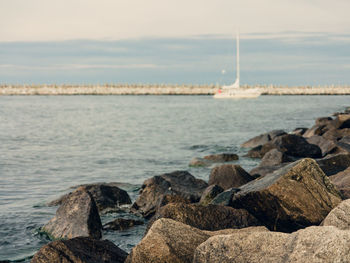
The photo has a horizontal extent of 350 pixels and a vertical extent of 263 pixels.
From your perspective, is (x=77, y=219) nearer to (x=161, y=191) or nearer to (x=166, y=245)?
(x=161, y=191)

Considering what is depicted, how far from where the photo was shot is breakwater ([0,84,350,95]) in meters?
132

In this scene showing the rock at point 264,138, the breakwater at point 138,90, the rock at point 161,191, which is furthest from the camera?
the breakwater at point 138,90

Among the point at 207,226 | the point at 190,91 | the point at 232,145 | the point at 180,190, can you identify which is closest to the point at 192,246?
the point at 207,226

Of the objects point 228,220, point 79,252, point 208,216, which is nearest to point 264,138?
point 228,220

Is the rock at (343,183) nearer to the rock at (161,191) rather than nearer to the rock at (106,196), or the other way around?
the rock at (161,191)

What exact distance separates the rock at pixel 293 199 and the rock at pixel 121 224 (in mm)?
2755

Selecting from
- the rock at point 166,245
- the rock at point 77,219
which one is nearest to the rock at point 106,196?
the rock at point 77,219

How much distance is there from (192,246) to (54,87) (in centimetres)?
13337

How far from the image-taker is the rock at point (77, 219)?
8.17 metres

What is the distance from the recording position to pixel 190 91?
132m

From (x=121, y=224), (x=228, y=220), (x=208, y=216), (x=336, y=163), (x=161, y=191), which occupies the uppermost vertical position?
(x=208, y=216)

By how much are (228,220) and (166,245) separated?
1.83m

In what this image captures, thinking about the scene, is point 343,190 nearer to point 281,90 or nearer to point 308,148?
point 308,148

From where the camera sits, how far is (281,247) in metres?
4.31
